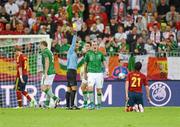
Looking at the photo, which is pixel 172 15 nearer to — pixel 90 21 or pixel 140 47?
pixel 90 21

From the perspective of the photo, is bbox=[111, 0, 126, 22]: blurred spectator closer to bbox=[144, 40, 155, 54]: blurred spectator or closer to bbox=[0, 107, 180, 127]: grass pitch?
bbox=[144, 40, 155, 54]: blurred spectator

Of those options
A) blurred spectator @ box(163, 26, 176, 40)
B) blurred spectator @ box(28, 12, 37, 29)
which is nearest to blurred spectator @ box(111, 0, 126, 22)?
blurred spectator @ box(163, 26, 176, 40)

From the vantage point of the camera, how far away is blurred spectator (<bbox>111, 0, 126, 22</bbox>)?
101ft

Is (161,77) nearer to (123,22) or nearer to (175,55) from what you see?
(175,55)

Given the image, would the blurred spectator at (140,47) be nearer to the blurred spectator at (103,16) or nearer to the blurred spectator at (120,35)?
the blurred spectator at (120,35)

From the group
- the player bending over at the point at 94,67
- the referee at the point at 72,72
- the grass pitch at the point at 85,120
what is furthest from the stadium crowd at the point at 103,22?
the grass pitch at the point at 85,120

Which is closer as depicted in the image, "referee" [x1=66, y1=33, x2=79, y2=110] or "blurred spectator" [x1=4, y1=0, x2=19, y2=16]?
"referee" [x1=66, y1=33, x2=79, y2=110]

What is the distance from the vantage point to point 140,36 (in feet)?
93.1

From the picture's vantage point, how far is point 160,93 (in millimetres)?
26344

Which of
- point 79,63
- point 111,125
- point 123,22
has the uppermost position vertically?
point 123,22

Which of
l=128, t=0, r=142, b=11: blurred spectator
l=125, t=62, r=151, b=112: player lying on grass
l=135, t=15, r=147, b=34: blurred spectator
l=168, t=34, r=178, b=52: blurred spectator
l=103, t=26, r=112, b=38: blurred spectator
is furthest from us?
l=128, t=0, r=142, b=11: blurred spectator

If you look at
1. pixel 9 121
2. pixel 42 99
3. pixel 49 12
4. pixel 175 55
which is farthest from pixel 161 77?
pixel 9 121

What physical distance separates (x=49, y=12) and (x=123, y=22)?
321 centimetres

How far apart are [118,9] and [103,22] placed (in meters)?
1.20
